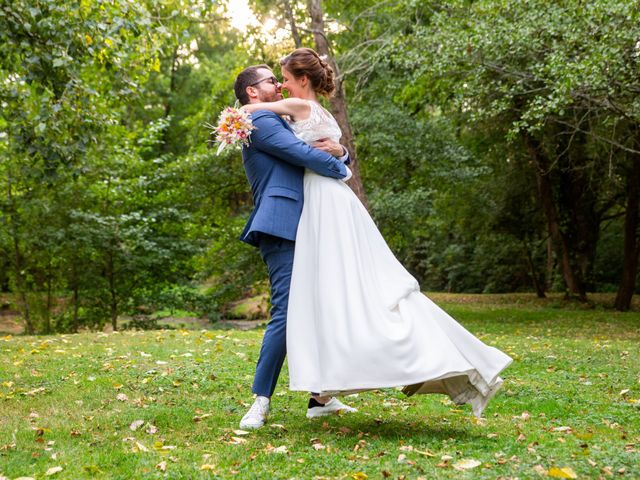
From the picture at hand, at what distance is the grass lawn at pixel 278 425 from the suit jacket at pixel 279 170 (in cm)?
122

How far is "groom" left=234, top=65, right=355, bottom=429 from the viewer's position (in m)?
4.25

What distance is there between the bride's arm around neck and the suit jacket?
0.03 m

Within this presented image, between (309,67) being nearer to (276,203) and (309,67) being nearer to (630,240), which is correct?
(276,203)

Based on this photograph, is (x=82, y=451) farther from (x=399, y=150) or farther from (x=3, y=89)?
(x=399, y=150)

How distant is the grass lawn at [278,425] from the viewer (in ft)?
11.3

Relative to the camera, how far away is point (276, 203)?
4281 mm

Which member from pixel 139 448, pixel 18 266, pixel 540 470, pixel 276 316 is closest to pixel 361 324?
pixel 276 316

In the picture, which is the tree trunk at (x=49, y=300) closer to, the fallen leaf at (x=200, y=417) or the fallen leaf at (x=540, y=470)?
the fallen leaf at (x=200, y=417)

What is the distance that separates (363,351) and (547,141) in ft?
45.0

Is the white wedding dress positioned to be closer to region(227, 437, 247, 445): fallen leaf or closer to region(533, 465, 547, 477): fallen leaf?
region(227, 437, 247, 445): fallen leaf

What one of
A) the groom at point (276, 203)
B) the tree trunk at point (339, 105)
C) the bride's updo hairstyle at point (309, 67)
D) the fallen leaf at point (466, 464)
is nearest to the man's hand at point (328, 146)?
the groom at point (276, 203)

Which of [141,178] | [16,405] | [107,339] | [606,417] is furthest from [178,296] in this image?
[606,417]

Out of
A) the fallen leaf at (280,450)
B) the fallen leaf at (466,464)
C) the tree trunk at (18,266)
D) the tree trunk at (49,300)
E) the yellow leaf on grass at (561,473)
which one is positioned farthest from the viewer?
the tree trunk at (49,300)

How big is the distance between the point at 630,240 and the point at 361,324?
15741mm
